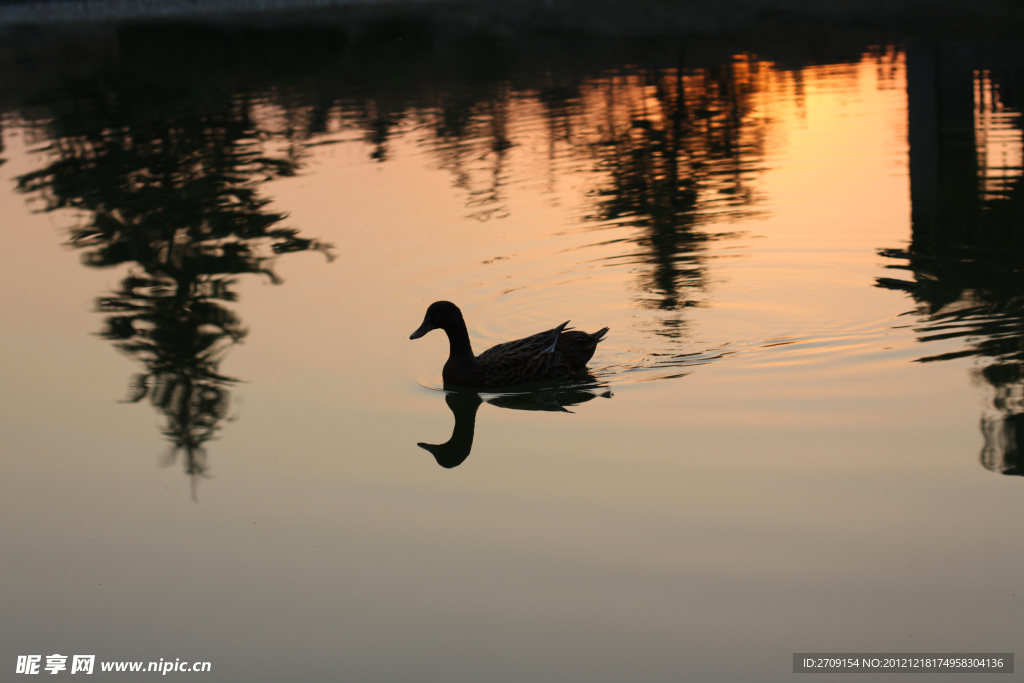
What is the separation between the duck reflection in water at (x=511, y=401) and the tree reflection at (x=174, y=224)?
5.69ft

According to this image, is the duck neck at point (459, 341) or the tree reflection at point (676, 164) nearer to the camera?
the duck neck at point (459, 341)

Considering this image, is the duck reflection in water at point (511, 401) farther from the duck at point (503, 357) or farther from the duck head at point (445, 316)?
the duck head at point (445, 316)

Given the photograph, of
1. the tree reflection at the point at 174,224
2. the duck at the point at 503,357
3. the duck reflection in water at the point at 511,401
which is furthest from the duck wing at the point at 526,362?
the tree reflection at the point at 174,224

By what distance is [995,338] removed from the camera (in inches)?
329

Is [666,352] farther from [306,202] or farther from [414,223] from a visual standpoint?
[306,202]

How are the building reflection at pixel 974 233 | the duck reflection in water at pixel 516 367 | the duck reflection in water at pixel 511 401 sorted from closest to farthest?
the duck reflection in water at pixel 511 401
the building reflection at pixel 974 233
the duck reflection in water at pixel 516 367

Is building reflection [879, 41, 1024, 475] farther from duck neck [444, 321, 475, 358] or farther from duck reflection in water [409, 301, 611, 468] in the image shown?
duck neck [444, 321, 475, 358]

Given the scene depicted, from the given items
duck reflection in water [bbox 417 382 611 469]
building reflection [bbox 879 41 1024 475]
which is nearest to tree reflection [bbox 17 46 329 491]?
duck reflection in water [bbox 417 382 611 469]

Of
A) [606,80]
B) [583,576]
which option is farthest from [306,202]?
[606,80]

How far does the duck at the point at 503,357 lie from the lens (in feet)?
27.1

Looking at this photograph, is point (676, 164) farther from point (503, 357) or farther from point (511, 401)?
point (511, 401)

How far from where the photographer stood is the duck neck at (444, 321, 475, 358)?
8.30 metres

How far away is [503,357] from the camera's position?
8305mm

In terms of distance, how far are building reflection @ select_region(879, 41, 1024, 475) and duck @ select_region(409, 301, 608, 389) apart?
277 cm
